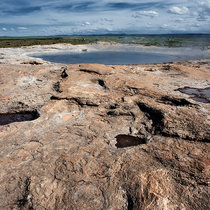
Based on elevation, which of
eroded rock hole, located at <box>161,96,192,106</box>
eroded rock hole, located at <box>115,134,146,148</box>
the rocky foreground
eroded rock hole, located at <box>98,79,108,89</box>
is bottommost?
eroded rock hole, located at <box>115,134,146,148</box>

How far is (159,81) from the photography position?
385 inches

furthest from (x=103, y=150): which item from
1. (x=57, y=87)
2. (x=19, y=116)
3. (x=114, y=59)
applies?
(x=114, y=59)

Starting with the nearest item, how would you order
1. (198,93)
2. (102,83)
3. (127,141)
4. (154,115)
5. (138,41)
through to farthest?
(127,141), (154,115), (102,83), (198,93), (138,41)

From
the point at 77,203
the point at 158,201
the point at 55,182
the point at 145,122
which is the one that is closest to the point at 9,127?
the point at 55,182

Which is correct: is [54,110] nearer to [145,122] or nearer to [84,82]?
[84,82]

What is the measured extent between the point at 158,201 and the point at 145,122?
2.73 metres

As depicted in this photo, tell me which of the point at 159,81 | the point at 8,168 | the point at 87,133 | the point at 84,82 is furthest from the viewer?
the point at 159,81

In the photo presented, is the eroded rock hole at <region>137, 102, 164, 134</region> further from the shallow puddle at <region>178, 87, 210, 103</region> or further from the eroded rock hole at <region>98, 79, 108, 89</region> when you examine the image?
the shallow puddle at <region>178, 87, 210, 103</region>

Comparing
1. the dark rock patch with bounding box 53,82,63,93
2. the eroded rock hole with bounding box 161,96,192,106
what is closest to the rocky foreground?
the eroded rock hole with bounding box 161,96,192,106

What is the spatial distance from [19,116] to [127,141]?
432 centimetres

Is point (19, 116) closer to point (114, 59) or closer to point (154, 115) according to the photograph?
point (154, 115)

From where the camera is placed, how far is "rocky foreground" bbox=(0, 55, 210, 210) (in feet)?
10.7

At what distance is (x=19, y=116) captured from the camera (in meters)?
7.27

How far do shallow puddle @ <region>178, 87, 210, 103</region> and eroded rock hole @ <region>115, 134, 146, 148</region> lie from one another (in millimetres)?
4025
